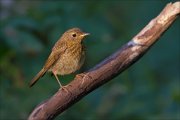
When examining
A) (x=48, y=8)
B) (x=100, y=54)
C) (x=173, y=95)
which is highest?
(x=48, y=8)

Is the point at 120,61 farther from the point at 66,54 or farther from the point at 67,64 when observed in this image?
the point at 66,54

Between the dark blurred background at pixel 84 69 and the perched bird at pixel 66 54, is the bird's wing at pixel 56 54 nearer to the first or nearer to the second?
the perched bird at pixel 66 54

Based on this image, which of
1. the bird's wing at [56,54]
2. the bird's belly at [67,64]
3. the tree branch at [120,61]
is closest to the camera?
the tree branch at [120,61]

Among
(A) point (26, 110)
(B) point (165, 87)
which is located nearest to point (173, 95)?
(B) point (165, 87)

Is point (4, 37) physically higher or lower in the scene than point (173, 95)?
higher

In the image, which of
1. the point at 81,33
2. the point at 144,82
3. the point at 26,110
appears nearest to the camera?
the point at 81,33

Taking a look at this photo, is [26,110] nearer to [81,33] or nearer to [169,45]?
[81,33]

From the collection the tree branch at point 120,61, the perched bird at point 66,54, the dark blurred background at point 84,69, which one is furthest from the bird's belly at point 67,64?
the tree branch at point 120,61
